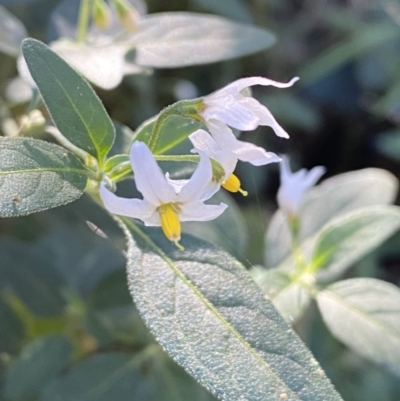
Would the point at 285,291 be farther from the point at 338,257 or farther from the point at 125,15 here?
the point at 125,15

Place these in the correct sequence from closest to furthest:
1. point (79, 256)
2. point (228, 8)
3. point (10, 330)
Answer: point (10, 330)
point (79, 256)
point (228, 8)

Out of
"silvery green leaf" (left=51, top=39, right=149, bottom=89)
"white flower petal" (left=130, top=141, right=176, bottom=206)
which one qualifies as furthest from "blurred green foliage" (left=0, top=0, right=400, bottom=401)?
"white flower petal" (left=130, top=141, right=176, bottom=206)

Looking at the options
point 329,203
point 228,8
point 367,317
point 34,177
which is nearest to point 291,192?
point 329,203

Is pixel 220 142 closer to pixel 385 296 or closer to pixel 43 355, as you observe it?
pixel 385 296

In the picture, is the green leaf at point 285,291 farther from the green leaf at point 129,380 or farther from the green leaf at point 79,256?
the green leaf at point 79,256

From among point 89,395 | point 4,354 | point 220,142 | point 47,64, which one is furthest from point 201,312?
point 4,354
